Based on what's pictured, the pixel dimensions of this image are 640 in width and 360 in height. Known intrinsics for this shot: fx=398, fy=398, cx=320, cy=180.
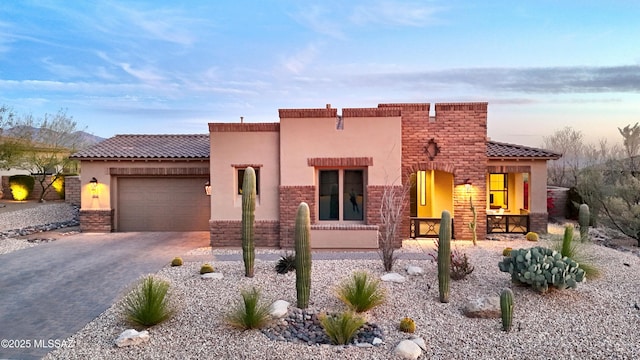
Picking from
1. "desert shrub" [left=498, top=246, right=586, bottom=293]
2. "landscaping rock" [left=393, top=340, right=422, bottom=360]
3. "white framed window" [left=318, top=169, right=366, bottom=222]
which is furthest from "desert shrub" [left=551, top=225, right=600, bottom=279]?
"white framed window" [left=318, top=169, right=366, bottom=222]

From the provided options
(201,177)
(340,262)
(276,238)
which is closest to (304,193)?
(276,238)

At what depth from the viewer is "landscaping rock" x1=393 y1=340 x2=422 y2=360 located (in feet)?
20.8

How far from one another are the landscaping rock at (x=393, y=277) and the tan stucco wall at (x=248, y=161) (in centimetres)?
585

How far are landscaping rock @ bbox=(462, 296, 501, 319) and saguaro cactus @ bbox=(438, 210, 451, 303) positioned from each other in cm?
55

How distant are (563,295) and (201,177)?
15.0 m

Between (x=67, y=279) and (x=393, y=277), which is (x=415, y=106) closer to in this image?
(x=393, y=277)

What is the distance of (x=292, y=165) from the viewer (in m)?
14.4

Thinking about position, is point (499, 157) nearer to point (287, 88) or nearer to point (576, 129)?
point (287, 88)

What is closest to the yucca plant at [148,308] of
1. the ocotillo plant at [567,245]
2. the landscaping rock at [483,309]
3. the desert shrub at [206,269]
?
the desert shrub at [206,269]

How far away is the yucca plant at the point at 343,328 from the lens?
6840mm

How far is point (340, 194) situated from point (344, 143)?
74.2 inches

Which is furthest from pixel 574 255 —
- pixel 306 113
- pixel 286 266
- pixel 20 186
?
pixel 20 186

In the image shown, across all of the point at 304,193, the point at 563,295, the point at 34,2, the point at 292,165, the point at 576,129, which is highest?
the point at 34,2

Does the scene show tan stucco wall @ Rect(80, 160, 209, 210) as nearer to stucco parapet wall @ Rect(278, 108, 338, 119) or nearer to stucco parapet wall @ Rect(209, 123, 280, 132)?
stucco parapet wall @ Rect(209, 123, 280, 132)
